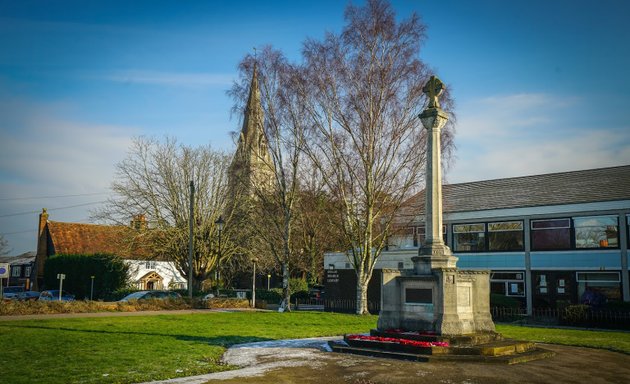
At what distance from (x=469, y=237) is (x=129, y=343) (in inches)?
1051

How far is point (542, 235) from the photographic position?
33594 millimetres

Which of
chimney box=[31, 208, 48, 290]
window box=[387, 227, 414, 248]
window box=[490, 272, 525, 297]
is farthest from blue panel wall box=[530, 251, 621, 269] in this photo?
chimney box=[31, 208, 48, 290]

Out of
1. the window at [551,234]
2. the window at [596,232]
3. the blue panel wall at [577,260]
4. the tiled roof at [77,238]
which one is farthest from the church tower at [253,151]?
the tiled roof at [77,238]

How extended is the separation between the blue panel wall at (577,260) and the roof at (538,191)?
303 cm

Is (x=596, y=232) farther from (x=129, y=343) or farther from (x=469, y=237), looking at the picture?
(x=129, y=343)

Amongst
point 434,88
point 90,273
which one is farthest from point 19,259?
point 434,88

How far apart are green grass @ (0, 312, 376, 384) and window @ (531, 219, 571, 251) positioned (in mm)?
14224

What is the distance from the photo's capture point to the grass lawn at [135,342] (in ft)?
35.4

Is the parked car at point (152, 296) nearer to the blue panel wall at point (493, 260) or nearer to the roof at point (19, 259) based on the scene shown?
the blue panel wall at point (493, 260)

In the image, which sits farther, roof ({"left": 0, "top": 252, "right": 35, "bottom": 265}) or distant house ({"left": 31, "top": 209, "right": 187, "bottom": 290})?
roof ({"left": 0, "top": 252, "right": 35, "bottom": 265})

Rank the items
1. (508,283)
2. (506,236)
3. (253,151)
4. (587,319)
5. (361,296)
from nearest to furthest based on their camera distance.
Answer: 1. (587,319)
2. (361,296)
3. (253,151)
4. (508,283)
5. (506,236)

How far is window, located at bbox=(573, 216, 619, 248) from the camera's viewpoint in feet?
102

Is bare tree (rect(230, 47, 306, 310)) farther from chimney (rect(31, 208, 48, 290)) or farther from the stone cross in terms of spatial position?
chimney (rect(31, 208, 48, 290))

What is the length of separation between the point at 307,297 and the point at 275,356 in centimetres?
3752
